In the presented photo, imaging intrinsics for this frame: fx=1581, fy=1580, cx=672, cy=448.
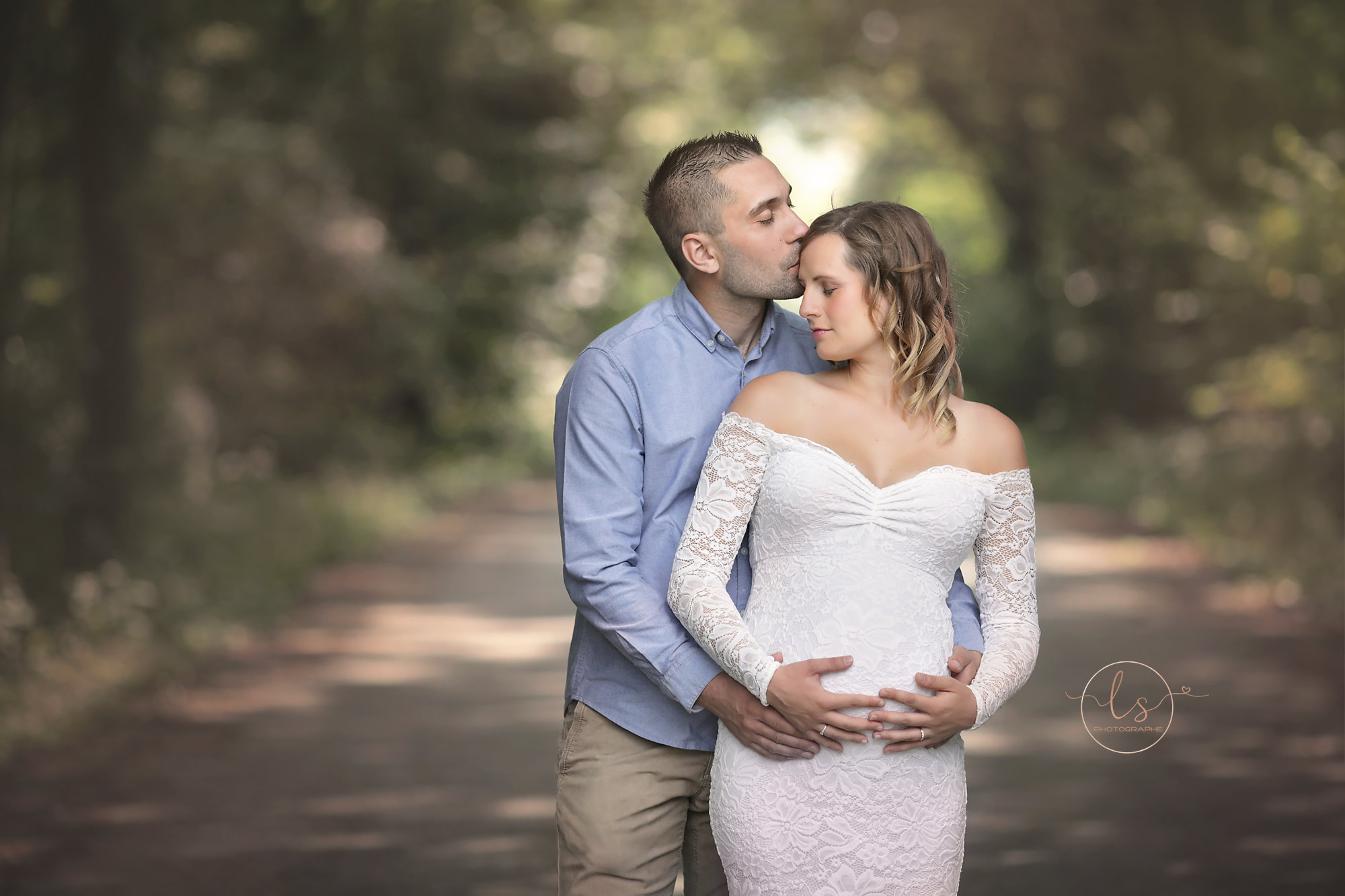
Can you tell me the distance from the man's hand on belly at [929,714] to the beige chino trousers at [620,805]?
1.70 feet

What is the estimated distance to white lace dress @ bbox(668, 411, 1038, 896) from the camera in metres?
2.87

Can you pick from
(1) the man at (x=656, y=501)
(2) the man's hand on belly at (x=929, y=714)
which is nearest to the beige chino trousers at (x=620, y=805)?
(1) the man at (x=656, y=501)

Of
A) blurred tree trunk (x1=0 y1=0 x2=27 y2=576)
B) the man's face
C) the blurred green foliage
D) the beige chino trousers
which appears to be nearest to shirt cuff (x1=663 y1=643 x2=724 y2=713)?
the beige chino trousers

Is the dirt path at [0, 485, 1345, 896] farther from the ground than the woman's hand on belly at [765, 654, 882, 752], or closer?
closer

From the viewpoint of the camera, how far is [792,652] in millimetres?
2912

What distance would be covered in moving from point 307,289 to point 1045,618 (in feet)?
26.0

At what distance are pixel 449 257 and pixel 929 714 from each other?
16.2 metres

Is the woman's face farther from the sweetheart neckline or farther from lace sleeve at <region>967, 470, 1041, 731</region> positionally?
lace sleeve at <region>967, 470, 1041, 731</region>

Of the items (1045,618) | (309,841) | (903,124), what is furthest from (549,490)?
(309,841)

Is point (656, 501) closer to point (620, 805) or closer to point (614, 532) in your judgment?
point (614, 532)

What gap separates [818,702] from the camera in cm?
279

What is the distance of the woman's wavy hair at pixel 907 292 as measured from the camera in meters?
2.90

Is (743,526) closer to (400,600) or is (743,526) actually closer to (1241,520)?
(400,600)

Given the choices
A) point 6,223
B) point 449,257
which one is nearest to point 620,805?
point 6,223
